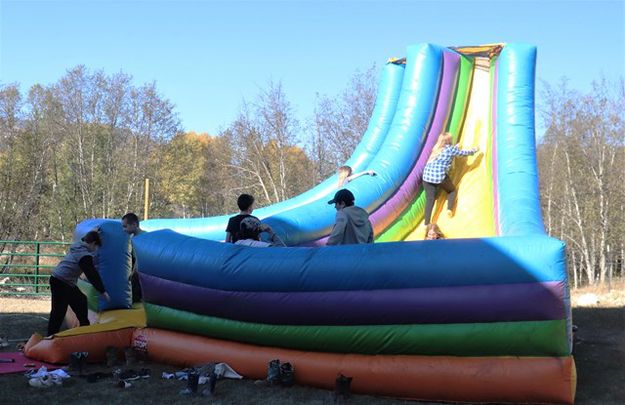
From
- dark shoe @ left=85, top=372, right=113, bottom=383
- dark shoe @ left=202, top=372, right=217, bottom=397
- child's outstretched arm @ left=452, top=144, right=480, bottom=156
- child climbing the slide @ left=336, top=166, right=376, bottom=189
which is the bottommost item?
dark shoe @ left=85, top=372, right=113, bottom=383

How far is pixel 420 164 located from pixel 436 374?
371 centimetres

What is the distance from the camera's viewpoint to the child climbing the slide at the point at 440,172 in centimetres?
633

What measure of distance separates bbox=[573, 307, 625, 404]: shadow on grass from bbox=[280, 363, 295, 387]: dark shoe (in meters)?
1.79

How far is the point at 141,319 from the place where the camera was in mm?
4941

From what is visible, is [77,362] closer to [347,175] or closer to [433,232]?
[347,175]

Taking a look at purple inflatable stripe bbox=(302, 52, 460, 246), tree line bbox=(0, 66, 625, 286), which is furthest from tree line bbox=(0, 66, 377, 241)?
purple inflatable stripe bbox=(302, 52, 460, 246)

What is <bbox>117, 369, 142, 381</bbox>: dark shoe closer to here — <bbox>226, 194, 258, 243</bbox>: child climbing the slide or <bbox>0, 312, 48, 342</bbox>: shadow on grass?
<bbox>226, 194, 258, 243</bbox>: child climbing the slide

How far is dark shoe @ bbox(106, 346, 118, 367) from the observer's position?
4.47 metres

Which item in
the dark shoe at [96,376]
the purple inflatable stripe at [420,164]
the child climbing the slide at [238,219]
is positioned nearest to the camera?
the dark shoe at [96,376]

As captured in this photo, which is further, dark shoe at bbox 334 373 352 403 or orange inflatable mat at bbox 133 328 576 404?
dark shoe at bbox 334 373 352 403

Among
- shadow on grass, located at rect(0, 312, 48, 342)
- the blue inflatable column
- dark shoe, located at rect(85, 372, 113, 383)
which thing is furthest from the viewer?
shadow on grass, located at rect(0, 312, 48, 342)

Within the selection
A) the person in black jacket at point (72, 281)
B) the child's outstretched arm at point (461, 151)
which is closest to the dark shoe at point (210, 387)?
the person in black jacket at point (72, 281)

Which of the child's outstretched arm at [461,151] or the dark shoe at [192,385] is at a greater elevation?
the child's outstretched arm at [461,151]

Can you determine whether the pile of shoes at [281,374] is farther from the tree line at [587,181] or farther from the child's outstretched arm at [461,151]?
the tree line at [587,181]
